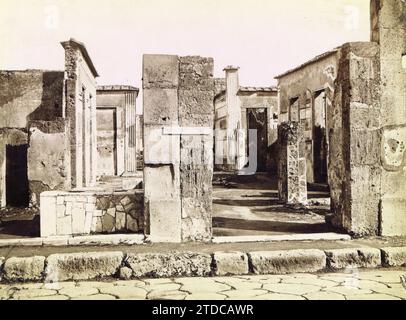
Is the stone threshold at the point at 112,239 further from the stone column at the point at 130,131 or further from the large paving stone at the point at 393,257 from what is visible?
the stone column at the point at 130,131

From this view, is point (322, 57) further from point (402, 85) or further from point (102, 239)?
point (102, 239)

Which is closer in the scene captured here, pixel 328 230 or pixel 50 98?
pixel 328 230

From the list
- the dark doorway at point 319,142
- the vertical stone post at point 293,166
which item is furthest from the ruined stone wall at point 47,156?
the dark doorway at point 319,142

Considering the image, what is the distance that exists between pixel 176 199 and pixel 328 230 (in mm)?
2319

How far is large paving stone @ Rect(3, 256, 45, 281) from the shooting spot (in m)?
4.56

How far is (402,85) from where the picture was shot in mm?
5906

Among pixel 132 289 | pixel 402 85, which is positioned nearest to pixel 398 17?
pixel 402 85

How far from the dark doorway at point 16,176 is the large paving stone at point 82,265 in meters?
6.14

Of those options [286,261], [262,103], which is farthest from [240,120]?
[286,261]

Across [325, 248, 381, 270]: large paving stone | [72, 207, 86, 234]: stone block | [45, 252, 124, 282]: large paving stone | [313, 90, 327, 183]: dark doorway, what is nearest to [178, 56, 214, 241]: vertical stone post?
[45, 252, 124, 282]: large paving stone

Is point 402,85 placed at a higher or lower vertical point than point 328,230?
higher

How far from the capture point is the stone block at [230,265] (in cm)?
481
